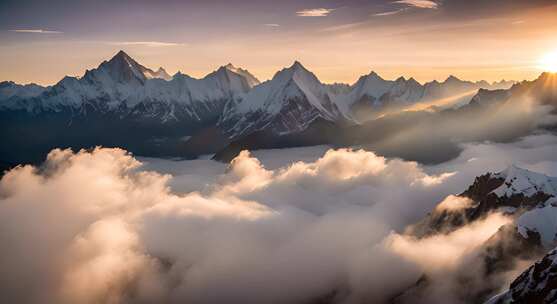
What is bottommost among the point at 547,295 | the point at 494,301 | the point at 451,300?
the point at 451,300

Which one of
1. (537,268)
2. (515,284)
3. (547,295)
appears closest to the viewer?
(547,295)

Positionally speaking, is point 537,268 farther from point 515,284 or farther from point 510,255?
point 510,255

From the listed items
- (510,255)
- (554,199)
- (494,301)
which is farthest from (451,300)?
(494,301)

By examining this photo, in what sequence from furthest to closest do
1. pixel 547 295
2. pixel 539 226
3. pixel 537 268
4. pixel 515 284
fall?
pixel 539 226 → pixel 515 284 → pixel 537 268 → pixel 547 295

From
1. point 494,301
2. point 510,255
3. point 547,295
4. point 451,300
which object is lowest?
point 451,300

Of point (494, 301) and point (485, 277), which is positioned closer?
point (494, 301)

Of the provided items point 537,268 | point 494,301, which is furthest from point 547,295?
point 494,301

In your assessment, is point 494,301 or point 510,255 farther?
point 510,255

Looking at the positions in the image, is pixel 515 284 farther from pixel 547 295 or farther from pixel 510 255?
pixel 510 255

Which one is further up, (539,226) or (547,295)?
(547,295)
